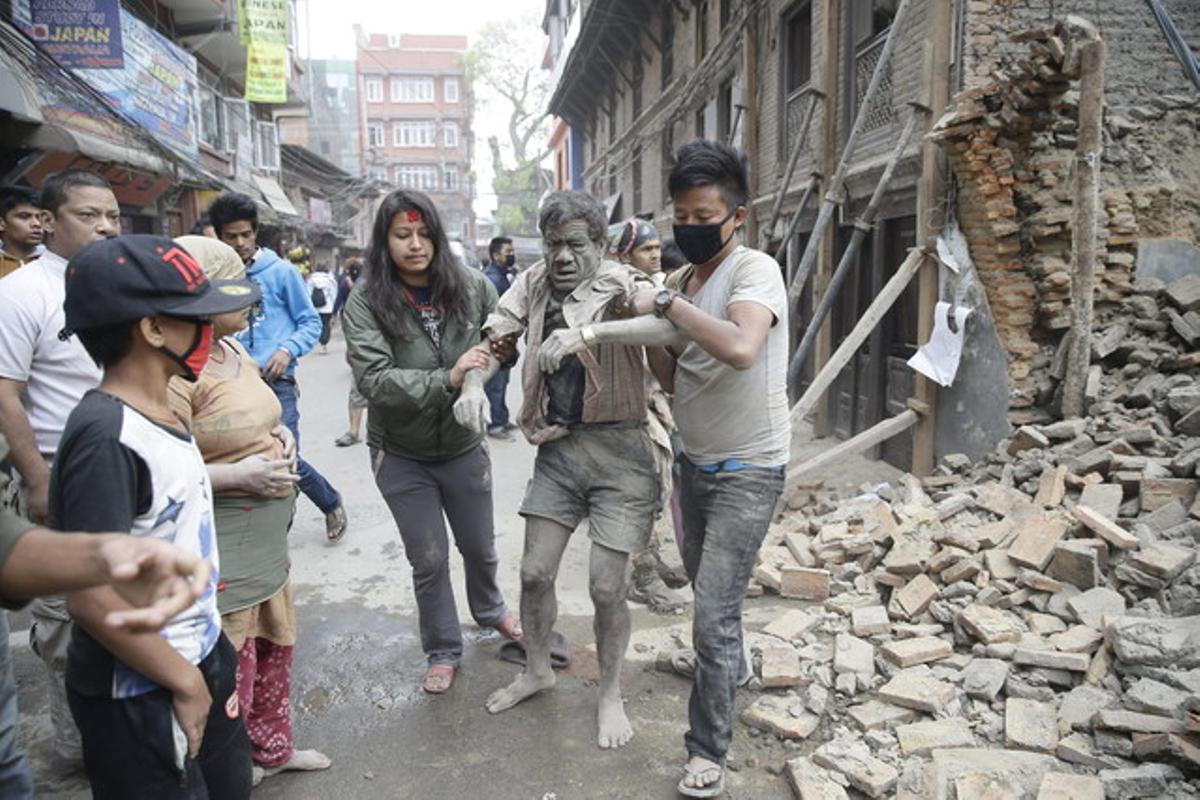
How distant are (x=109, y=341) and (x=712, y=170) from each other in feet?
5.90

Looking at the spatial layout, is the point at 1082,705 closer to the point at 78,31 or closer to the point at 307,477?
the point at 307,477

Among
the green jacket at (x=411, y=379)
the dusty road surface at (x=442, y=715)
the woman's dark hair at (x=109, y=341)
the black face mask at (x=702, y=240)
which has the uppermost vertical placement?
the black face mask at (x=702, y=240)

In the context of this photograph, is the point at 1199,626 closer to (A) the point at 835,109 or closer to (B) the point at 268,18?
(A) the point at 835,109

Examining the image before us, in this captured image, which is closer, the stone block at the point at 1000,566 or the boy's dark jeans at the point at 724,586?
the boy's dark jeans at the point at 724,586

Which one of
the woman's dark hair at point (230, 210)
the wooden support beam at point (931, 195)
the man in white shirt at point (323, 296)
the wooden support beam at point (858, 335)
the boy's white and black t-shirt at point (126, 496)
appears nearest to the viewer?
the boy's white and black t-shirt at point (126, 496)

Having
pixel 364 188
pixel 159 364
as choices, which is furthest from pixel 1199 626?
pixel 364 188

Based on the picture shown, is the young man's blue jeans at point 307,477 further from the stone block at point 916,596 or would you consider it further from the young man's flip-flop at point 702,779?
the stone block at point 916,596

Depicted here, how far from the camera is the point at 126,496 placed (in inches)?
61.2

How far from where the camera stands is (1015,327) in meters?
5.64

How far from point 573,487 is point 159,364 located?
166cm

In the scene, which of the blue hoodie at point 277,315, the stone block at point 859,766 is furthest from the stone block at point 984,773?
the blue hoodie at point 277,315

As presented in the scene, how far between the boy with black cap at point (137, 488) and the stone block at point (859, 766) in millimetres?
2052

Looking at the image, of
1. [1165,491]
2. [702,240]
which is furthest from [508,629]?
[1165,491]

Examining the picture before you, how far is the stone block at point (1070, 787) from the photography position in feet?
8.05
